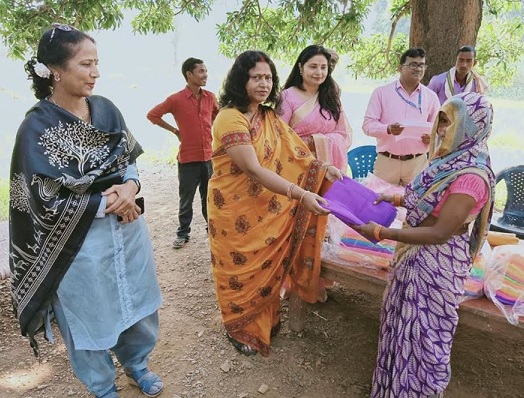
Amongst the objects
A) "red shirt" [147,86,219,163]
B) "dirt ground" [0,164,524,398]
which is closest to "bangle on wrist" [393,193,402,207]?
"dirt ground" [0,164,524,398]

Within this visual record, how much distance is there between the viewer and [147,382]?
2422 mm

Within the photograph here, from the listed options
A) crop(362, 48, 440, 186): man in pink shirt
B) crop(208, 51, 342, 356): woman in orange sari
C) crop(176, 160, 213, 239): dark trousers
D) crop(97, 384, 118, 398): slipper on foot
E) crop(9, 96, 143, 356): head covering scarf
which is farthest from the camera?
crop(176, 160, 213, 239): dark trousers

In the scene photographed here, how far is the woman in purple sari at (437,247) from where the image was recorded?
1.69 meters

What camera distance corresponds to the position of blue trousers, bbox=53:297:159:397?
207 cm

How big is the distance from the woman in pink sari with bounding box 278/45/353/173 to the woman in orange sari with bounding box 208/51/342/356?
39 centimetres

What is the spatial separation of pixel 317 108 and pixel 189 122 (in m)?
1.77

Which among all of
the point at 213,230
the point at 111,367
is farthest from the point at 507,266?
the point at 111,367

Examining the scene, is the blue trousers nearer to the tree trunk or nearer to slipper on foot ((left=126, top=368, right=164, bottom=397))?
slipper on foot ((left=126, top=368, right=164, bottom=397))

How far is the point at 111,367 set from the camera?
7.43 feet

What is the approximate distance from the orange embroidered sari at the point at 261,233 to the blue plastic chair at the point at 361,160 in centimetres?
169

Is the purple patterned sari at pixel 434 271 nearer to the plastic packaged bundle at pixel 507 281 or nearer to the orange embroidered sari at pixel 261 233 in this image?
the plastic packaged bundle at pixel 507 281

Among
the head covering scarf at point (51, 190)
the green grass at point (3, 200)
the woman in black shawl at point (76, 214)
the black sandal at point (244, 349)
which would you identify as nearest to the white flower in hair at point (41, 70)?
the woman in black shawl at point (76, 214)

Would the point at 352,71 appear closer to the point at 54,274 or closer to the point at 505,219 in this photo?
the point at 505,219

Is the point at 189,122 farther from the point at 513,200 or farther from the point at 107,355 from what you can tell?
the point at 513,200
